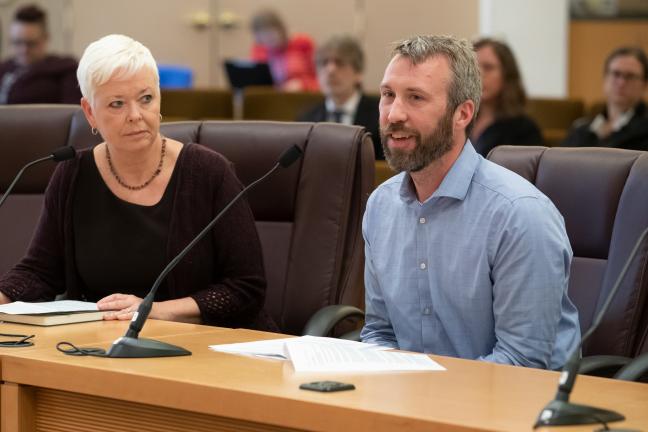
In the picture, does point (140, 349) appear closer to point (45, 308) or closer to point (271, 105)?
point (45, 308)

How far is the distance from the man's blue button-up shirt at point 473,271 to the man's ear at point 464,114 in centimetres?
4

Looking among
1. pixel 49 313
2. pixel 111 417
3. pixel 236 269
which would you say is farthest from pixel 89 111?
pixel 111 417

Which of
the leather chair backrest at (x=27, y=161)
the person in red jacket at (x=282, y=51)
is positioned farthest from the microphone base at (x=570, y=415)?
the person in red jacket at (x=282, y=51)

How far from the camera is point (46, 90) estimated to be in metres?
5.41

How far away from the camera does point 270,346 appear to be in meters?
1.92

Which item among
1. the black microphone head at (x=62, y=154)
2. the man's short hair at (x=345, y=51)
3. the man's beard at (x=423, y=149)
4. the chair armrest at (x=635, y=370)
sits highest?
the man's short hair at (x=345, y=51)

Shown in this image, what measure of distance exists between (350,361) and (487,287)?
44 cm

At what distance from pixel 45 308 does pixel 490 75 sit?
272cm

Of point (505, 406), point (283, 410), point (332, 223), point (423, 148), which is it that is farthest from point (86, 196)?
point (505, 406)

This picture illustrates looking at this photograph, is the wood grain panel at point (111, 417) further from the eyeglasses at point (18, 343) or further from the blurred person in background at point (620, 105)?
the blurred person in background at point (620, 105)

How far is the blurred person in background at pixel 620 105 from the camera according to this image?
16.2 feet

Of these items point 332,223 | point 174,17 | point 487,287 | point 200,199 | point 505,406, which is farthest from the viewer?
point 174,17

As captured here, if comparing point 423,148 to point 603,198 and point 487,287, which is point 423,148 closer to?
point 487,287

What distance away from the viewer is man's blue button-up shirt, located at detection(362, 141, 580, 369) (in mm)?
2068
